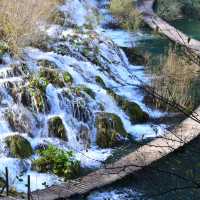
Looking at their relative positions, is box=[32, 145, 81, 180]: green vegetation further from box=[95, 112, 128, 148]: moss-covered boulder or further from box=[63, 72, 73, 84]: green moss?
box=[63, 72, 73, 84]: green moss

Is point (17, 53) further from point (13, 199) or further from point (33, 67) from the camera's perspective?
point (13, 199)

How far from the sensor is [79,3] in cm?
2002

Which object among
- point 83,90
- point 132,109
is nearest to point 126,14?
point 132,109

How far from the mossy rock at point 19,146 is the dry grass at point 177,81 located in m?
3.26

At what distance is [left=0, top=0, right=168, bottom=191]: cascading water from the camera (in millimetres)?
10020

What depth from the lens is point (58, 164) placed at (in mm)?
9375

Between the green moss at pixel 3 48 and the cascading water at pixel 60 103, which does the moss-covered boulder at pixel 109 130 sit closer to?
the cascading water at pixel 60 103

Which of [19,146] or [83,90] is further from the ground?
[83,90]

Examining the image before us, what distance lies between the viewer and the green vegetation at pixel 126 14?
2153 centimetres

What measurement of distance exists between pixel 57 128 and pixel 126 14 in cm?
1233

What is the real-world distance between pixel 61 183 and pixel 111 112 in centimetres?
330

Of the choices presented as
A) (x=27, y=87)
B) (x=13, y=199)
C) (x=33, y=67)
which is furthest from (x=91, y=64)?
(x=13, y=199)

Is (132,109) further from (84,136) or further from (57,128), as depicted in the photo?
(57,128)

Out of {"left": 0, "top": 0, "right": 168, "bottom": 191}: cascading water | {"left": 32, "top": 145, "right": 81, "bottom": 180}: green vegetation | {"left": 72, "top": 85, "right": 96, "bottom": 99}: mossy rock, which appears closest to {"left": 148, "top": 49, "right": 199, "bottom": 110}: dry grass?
{"left": 0, "top": 0, "right": 168, "bottom": 191}: cascading water
